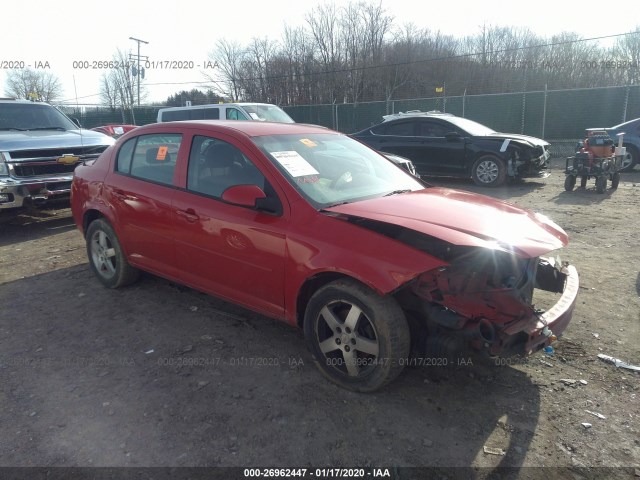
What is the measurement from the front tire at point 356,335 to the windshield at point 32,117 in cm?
739

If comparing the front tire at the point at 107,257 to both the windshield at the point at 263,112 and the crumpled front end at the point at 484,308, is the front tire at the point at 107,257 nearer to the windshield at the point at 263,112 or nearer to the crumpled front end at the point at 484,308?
the crumpled front end at the point at 484,308

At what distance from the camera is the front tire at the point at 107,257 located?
448cm

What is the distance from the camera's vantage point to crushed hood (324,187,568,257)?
2654mm

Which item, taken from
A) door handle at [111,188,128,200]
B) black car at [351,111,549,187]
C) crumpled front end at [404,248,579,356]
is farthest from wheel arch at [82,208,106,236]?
black car at [351,111,549,187]

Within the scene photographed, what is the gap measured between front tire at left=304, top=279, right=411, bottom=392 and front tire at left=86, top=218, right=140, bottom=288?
7.85 feet

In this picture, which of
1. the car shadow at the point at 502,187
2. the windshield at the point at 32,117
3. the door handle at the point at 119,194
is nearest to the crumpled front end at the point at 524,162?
the car shadow at the point at 502,187

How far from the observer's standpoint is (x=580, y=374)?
3.10 metres

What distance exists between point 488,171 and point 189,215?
8192 mm

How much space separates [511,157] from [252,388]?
8684mm

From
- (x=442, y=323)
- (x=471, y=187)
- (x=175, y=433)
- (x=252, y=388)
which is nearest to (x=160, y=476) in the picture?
(x=175, y=433)

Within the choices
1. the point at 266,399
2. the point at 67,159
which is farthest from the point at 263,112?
the point at 266,399

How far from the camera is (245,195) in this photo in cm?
307

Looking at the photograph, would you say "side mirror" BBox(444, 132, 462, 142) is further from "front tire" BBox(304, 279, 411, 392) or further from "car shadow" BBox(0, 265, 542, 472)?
"front tire" BBox(304, 279, 411, 392)

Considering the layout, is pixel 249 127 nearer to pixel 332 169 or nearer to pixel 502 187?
pixel 332 169
